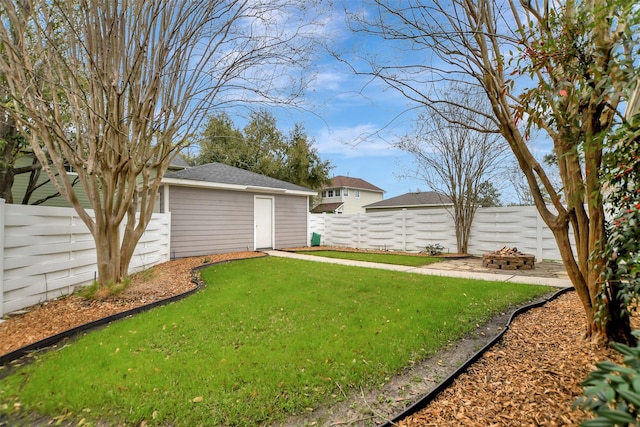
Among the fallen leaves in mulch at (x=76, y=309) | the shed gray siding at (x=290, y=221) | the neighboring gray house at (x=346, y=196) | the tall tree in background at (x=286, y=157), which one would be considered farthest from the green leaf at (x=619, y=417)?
the neighboring gray house at (x=346, y=196)

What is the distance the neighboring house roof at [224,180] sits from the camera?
9.60m

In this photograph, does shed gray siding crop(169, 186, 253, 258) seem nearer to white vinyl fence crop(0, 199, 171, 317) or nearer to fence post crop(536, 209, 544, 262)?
white vinyl fence crop(0, 199, 171, 317)

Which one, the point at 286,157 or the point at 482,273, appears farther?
the point at 286,157

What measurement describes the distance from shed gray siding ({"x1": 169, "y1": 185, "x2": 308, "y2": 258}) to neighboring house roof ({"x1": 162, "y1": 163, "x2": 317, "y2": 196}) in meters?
0.31

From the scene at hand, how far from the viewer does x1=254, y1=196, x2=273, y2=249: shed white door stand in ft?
38.8

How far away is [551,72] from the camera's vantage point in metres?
2.25

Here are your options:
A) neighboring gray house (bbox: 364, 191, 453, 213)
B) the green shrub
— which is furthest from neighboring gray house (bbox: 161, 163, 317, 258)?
neighboring gray house (bbox: 364, 191, 453, 213)

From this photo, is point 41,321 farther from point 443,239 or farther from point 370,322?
point 443,239

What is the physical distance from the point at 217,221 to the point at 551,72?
9.88 m

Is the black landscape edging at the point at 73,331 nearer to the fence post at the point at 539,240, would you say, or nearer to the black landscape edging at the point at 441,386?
the black landscape edging at the point at 441,386

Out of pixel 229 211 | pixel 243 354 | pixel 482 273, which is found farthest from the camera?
pixel 229 211

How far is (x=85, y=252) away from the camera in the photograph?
538cm

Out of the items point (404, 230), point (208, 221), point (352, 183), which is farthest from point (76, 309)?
point (352, 183)

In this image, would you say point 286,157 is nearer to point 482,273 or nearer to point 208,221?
point 208,221
